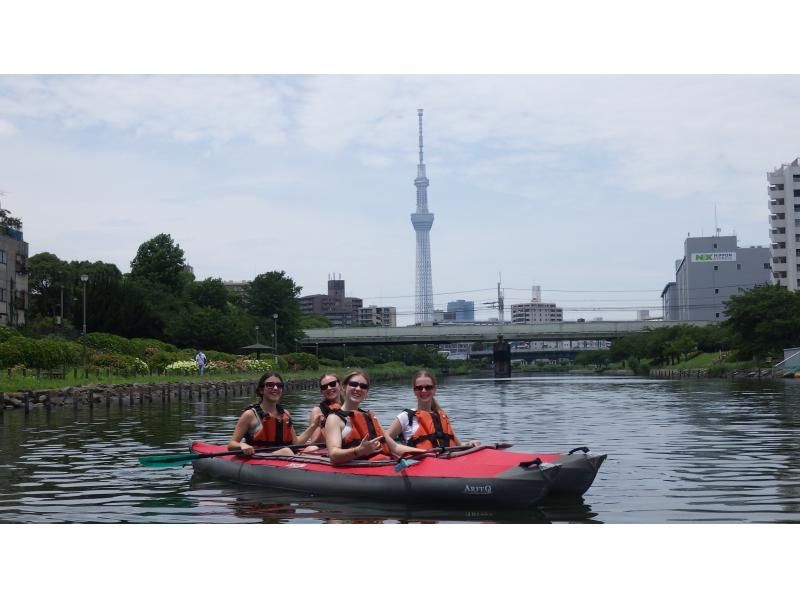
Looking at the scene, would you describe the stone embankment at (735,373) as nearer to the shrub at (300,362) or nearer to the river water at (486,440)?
the shrub at (300,362)

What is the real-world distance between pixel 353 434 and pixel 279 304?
95498 mm

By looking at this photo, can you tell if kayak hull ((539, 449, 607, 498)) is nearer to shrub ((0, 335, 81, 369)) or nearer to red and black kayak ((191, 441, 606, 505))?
red and black kayak ((191, 441, 606, 505))

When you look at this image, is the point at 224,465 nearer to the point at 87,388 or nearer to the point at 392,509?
the point at 392,509

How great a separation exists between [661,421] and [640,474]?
13251mm

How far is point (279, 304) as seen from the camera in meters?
109

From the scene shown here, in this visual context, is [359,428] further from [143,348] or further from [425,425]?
[143,348]

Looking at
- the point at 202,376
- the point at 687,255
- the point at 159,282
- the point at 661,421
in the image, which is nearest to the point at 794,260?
the point at 687,255

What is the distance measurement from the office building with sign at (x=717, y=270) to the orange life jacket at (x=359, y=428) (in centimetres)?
16397

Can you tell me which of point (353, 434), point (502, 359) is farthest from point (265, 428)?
point (502, 359)

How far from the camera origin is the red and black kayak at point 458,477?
12.4 m

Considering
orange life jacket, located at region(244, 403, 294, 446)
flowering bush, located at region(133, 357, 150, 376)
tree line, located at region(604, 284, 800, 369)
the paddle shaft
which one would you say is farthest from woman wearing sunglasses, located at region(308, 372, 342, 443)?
tree line, located at region(604, 284, 800, 369)

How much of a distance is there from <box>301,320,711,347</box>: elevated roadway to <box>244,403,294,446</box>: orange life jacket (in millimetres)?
97389

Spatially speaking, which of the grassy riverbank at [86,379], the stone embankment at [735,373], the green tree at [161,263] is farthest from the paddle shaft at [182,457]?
the green tree at [161,263]

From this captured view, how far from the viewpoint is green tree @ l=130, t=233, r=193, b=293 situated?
105 m
